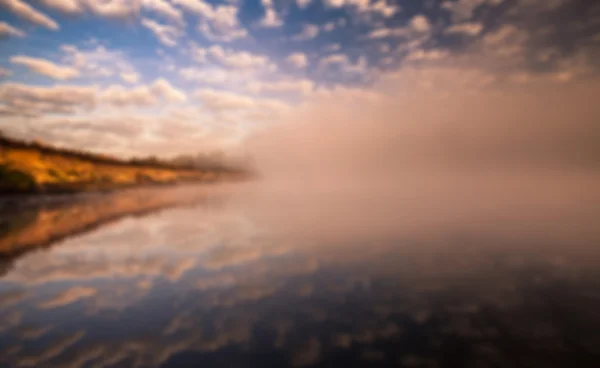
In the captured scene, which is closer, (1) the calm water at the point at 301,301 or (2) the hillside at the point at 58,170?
(1) the calm water at the point at 301,301

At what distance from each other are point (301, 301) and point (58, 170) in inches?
1723

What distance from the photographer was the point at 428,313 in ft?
19.1

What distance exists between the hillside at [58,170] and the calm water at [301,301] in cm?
2193

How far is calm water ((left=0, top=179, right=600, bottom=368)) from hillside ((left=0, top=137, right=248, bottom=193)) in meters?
21.9

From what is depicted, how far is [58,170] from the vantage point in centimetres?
3503

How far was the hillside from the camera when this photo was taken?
92.2 feet

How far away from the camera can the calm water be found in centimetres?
444

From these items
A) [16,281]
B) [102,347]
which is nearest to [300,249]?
[102,347]

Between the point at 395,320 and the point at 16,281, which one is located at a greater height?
the point at 395,320

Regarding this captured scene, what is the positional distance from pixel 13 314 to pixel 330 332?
7.13m

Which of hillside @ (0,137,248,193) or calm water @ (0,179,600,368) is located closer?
calm water @ (0,179,600,368)

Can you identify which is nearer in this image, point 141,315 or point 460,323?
point 460,323

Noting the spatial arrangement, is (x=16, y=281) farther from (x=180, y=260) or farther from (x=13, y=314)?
(x=180, y=260)

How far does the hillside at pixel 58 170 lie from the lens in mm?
28109
